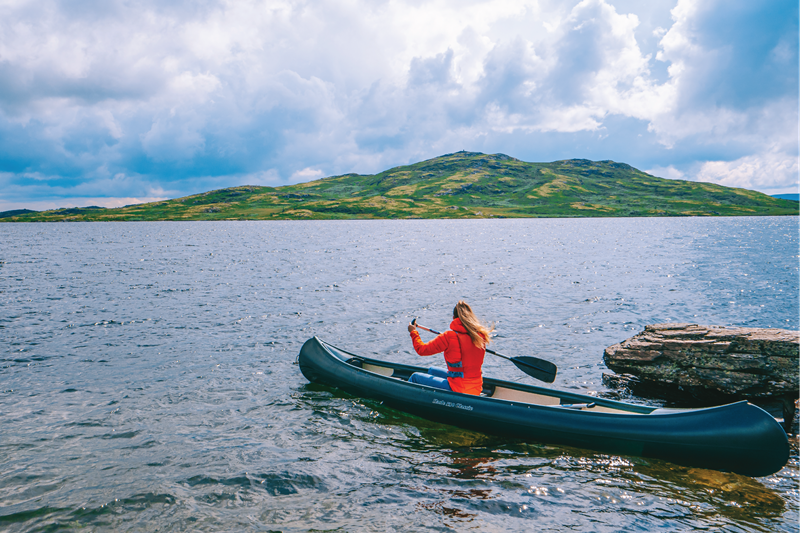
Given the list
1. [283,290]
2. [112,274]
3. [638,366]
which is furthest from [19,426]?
[112,274]

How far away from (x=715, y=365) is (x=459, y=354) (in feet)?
23.5

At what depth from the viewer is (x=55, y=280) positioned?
36875 mm

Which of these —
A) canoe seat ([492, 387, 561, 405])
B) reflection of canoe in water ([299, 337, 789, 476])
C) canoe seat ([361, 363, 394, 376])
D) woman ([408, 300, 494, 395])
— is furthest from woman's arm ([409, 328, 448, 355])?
canoe seat ([361, 363, 394, 376])

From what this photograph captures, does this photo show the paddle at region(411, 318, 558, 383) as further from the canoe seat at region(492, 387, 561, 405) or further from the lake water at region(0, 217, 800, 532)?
the lake water at region(0, 217, 800, 532)

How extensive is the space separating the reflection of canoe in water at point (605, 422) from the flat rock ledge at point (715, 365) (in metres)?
2.56

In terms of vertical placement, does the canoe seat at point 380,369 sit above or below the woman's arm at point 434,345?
below

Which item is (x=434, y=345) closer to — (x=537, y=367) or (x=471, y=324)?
(x=471, y=324)

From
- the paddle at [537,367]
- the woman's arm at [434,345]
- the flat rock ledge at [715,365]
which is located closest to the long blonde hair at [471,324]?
the woman's arm at [434,345]

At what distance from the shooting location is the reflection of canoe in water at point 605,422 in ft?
29.2

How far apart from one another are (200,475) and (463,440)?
6.05 meters

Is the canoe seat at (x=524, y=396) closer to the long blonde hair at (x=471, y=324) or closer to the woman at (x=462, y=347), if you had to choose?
the woman at (x=462, y=347)

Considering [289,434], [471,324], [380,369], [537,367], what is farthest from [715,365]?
[289,434]

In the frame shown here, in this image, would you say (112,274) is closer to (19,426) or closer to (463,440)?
(19,426)

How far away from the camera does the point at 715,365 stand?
12430mm
